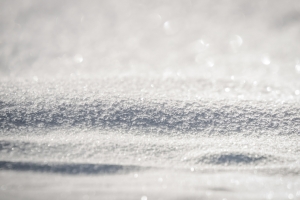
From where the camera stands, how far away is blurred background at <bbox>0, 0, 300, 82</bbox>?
5.39 feet

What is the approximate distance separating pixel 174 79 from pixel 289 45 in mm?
840

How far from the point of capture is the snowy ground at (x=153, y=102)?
32.6 inches

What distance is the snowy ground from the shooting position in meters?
0.83

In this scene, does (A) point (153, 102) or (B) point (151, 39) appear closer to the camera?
(A) point (153, 102)

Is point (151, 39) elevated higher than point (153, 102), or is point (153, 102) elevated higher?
point (151, 39)

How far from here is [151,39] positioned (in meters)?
2.02

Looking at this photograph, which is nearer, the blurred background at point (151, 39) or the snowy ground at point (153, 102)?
the snowy ground at point (153, 102)

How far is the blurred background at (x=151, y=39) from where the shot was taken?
1.64 m

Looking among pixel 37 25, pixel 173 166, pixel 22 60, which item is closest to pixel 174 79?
pixel 173 166

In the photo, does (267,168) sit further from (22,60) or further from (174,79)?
(22,60)

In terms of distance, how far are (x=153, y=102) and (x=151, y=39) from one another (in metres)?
0.92

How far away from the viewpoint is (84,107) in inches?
45.8

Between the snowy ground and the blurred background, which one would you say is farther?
the blurred background

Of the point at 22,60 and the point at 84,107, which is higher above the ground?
the point at 22,60
